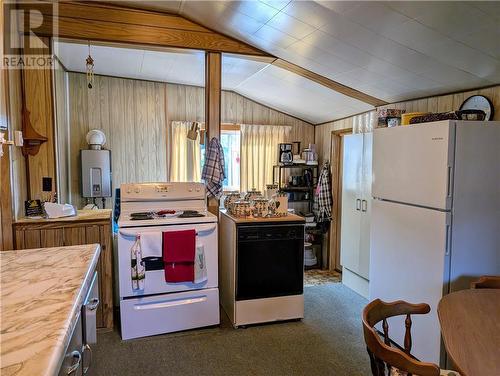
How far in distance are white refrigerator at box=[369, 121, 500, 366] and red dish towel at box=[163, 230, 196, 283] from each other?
164 cm

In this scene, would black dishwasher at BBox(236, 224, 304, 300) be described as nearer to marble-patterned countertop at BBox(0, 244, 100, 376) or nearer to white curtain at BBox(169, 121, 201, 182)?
marble-patterned countertop at BBox(0, 244, 100, 376)

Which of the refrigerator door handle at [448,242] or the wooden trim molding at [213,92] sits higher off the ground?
the wooden trim molding at [213,92]

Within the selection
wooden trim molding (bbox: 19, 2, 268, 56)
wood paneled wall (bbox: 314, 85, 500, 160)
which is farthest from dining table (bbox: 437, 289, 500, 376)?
wooden trim molding (bbox: 19, 2, 268, 56)

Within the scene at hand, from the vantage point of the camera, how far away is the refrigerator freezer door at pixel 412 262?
2318 millimetres

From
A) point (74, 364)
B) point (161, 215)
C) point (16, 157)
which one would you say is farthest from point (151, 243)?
point (74, 364)

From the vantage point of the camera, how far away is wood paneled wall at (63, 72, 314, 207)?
14.8 feet

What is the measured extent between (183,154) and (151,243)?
237cm

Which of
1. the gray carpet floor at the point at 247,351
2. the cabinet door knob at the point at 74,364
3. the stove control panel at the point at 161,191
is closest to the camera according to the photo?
the cabinet door knob at the point at 74,364

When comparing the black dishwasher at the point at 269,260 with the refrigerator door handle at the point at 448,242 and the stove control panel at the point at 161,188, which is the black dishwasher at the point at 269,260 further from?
the refrigerator door handle at the point at 448,242

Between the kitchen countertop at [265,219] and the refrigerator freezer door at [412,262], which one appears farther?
the kitchen countertop at [265,219]

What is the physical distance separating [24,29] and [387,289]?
3.61 meters

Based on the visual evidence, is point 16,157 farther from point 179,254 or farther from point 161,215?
point 179,254

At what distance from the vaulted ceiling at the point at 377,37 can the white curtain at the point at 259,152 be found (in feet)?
6.41

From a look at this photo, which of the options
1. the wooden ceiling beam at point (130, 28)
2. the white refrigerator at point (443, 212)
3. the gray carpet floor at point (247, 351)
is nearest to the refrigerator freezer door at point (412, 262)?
the white refrigerator at point (443, 212)
